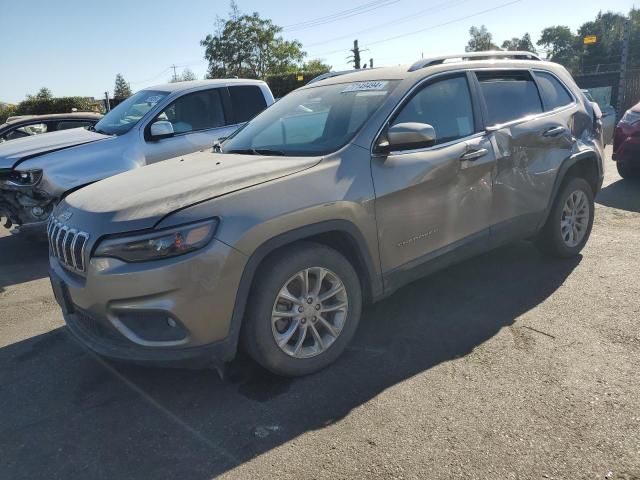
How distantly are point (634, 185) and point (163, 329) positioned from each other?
7.90 meters

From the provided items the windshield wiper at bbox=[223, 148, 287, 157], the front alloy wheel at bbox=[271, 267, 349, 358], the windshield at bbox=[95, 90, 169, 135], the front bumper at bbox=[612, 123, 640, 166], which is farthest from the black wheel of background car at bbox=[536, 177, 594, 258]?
the windshield at bbox=[95, 90, 169, 135]

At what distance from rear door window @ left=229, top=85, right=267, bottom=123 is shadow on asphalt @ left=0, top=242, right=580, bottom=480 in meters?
3.89

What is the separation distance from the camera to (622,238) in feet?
18.2

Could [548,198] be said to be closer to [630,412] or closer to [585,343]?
[585,343]

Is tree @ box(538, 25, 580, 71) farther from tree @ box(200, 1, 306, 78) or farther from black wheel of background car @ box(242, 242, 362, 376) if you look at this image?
black wheel of background car @ box(242, 242, 362, 376)

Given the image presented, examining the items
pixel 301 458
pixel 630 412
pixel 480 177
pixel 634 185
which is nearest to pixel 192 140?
pixel 480 177

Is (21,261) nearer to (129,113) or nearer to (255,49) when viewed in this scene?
(129,113)

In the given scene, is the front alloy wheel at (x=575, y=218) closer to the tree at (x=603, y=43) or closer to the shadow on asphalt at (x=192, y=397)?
the shadow on asphalt at (x=192, y=397)

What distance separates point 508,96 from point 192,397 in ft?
11.0

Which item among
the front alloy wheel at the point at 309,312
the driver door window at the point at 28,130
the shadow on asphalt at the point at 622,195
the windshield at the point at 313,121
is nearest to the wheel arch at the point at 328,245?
the front alloy wheel at the point at 309,312

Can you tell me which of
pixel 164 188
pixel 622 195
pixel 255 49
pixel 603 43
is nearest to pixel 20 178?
pixel 164 188

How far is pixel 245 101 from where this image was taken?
7.12 metres

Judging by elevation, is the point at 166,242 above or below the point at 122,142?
below

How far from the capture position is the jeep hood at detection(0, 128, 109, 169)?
6000 millimetres
